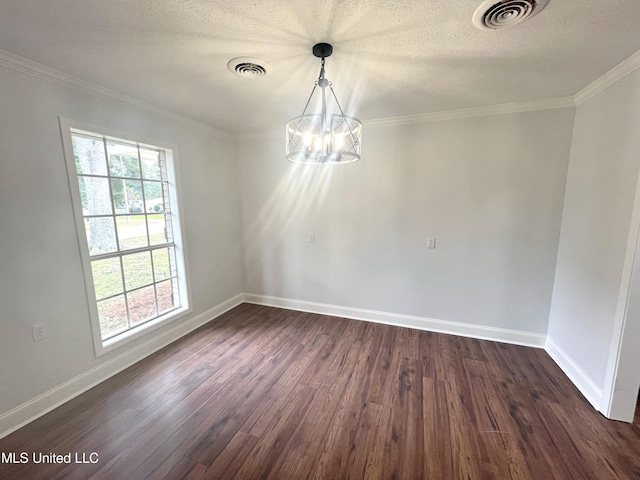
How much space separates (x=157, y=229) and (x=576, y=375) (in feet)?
13.5

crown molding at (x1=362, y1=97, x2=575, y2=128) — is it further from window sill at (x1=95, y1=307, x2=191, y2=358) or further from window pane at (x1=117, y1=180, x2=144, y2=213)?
window sill at (x1=95, y1=307, x2=191, y2=358)

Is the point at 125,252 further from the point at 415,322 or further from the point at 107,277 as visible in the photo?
the point at 415,322

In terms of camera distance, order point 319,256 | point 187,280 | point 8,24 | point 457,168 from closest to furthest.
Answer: point 8,24, point 457,168, point 187,280, point 319,256

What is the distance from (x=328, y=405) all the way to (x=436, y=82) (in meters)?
2.65

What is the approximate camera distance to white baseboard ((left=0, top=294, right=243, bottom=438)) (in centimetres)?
177

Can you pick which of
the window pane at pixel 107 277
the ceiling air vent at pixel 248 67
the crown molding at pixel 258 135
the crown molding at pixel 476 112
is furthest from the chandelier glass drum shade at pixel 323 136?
the window pane at pixel 107 277

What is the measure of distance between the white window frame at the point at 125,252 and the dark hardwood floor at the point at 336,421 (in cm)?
31

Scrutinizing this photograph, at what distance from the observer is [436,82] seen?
2.07 m

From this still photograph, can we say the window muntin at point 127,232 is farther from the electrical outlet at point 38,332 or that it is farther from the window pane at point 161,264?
the electrical outlet at point 38,332

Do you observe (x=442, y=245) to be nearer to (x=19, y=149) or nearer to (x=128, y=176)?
(x=128, y=176)

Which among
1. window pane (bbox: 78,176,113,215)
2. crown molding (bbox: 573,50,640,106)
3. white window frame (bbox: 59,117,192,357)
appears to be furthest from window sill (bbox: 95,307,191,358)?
crown molding (bbox: 573,50,640,106)

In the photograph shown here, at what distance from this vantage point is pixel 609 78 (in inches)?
74.7

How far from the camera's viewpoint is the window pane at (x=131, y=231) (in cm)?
244

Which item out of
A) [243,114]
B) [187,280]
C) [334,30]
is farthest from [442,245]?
[187,280]
